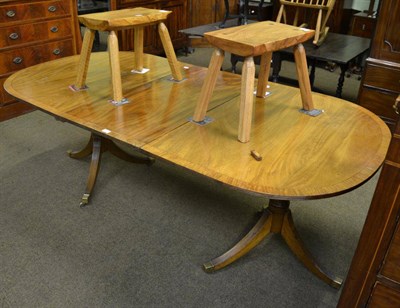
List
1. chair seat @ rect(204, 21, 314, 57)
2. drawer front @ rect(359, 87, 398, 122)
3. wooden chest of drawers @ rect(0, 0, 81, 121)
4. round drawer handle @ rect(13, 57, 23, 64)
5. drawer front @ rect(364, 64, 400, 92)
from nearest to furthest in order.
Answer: chair seat @ rect(204, 21, 314, 57) → drawer front @ rect(364, 64, 400, 92) → drawer front @ rect(359, 87, 398, 122) → wooden chest of drawers @ rect(0, 0, 81, 121) → round drawer handle @ rect(13, 57, 23, 64)

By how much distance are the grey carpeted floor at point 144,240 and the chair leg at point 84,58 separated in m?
0.66

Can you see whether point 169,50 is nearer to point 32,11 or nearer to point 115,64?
point 115,64

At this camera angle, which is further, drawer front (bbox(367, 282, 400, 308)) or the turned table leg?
the turned table leg

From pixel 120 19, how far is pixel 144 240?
102cm

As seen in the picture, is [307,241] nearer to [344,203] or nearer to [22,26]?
[344,203]

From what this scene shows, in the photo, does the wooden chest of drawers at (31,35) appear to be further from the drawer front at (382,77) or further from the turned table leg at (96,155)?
the drawer front at (382,77)

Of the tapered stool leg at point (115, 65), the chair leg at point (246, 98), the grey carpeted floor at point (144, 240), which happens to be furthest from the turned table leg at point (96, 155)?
the chair leg at point (246, 98)

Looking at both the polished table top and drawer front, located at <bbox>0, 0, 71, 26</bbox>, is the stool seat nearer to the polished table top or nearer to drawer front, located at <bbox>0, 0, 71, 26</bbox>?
the polished table top

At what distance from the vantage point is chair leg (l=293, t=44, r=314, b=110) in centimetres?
154

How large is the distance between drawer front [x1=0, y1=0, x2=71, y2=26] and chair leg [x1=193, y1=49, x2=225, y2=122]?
1.97 meters

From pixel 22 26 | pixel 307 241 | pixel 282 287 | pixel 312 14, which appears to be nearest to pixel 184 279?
pixel 282 287

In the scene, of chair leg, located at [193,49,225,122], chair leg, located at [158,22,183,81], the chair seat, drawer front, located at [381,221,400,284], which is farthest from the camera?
chair leg, located at [158,22,183,81]

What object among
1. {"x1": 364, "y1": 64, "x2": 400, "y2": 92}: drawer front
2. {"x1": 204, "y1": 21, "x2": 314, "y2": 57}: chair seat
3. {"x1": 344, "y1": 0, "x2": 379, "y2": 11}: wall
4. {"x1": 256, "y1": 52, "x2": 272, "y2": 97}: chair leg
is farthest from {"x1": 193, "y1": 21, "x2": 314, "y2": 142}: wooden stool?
{"x1": 344, "y1": 0, "x2": 379, "y2": 11}: wall

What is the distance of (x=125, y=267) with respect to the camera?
1.69 m
